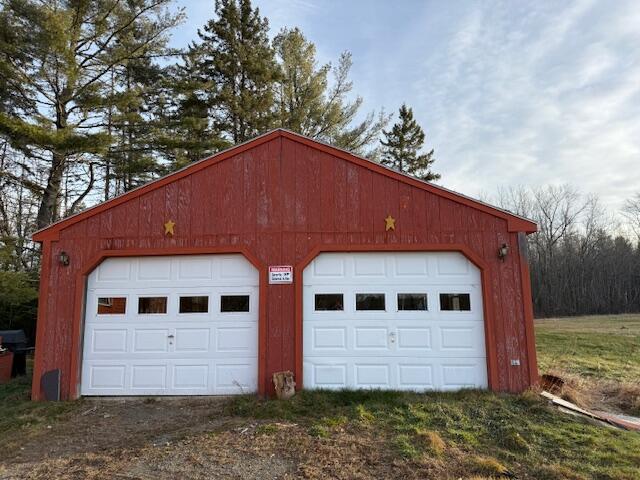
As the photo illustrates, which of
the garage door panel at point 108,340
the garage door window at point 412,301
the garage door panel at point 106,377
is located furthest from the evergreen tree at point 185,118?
the garage door window at point 412,301

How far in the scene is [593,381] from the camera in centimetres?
856

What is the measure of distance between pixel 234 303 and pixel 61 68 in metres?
10.4

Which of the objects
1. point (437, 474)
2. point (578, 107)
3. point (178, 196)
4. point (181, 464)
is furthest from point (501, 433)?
point (578, 107)

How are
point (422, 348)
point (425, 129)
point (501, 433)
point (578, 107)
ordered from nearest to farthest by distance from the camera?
point (501, 433) < point (422, 348) < point (578, 107) < point (425, 129)

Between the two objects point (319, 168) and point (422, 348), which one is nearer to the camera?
point (422, 348)

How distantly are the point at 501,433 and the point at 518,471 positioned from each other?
98cm

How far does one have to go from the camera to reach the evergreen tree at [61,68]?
12.3m

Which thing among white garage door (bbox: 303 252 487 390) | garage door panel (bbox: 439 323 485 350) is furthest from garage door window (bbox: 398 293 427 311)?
garage door panel (bbox: 439 323 485 350)

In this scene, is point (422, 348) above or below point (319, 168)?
below

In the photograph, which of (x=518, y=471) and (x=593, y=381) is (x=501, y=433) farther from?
(x=593, y=381)

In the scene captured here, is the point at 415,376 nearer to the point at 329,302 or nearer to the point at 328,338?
the point at 328,338

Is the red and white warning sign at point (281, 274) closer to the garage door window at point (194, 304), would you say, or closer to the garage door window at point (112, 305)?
the garage door window at point (194, 304)

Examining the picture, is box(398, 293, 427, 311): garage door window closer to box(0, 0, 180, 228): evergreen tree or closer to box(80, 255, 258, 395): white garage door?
box(80, 255, 258, 395): white garage door

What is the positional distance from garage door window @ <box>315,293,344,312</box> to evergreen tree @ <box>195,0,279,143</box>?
11.3 meters
